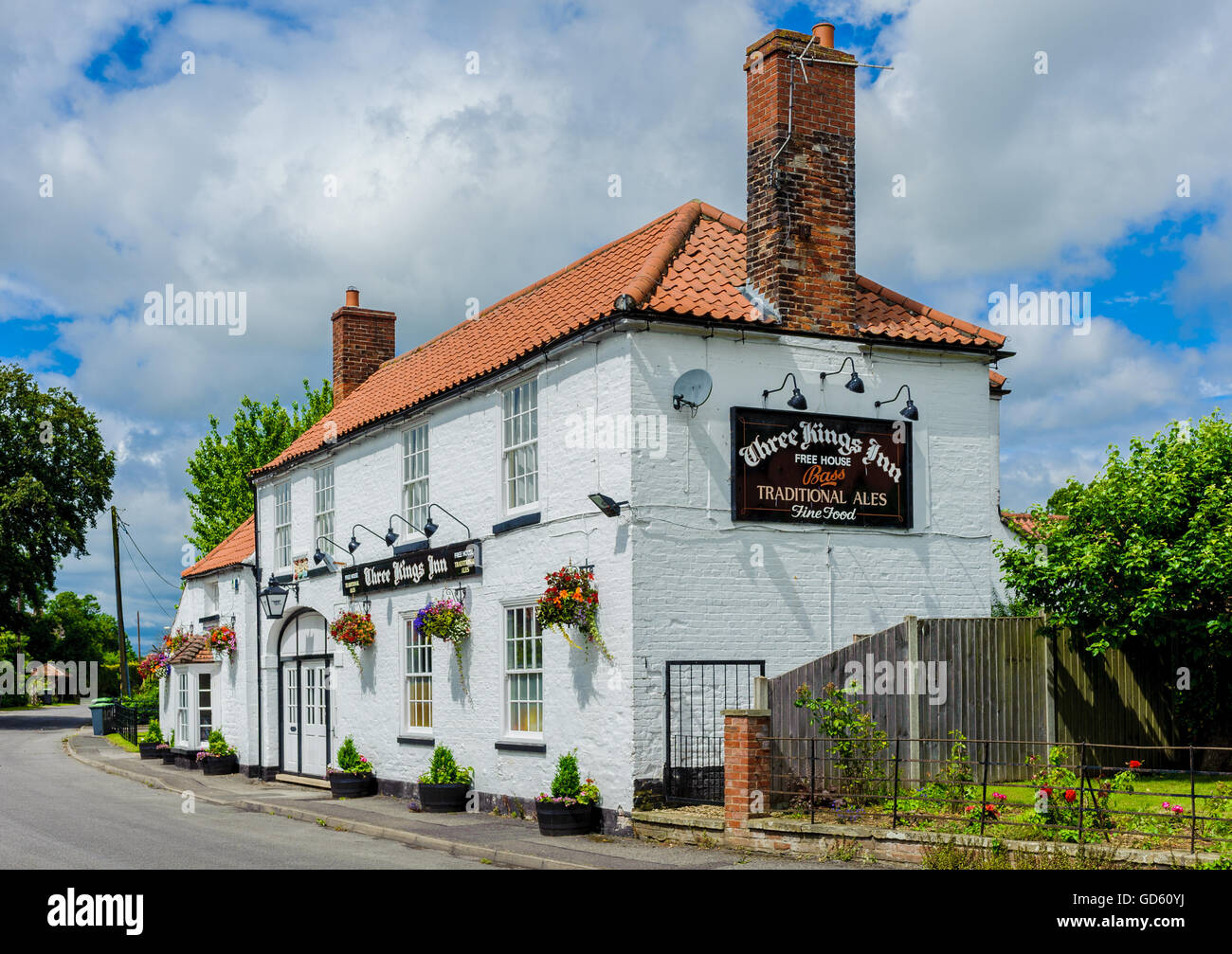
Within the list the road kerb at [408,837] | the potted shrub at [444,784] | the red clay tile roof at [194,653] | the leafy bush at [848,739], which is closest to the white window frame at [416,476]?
the potted shrub at [444,784]

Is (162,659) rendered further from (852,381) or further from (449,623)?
(852,381)

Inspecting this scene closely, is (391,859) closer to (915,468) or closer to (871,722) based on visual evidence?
(871,722)

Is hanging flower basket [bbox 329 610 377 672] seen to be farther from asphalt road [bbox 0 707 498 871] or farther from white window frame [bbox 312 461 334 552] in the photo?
asphalt road [bbox 0 707 498 871]

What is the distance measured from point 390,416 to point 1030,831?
13.0 meters

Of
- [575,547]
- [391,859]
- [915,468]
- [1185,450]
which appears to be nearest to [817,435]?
[915,468]

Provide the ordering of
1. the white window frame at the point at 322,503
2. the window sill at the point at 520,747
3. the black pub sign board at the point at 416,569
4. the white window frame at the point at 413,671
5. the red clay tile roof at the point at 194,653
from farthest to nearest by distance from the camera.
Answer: the red clay tile roof at the point at 194,653, the white window frame at the point at 322,503, the white window frame at the point at 413,671, the black pub sign board at the point at 416,569, the window sill at the point at 520,747

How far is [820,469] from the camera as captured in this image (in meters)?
16.2

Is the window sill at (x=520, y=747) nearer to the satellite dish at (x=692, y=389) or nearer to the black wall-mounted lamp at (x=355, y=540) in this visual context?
the satellite dish at (x=692, y=389)

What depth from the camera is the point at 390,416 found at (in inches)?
837

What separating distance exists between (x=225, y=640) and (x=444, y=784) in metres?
12.2

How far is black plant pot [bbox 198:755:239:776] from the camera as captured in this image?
28.5 meters

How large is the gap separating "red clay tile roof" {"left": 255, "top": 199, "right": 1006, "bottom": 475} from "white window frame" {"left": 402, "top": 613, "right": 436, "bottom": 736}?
3.68 metres

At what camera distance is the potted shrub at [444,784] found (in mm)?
18438

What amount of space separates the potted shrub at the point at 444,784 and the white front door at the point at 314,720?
19.7 ft
